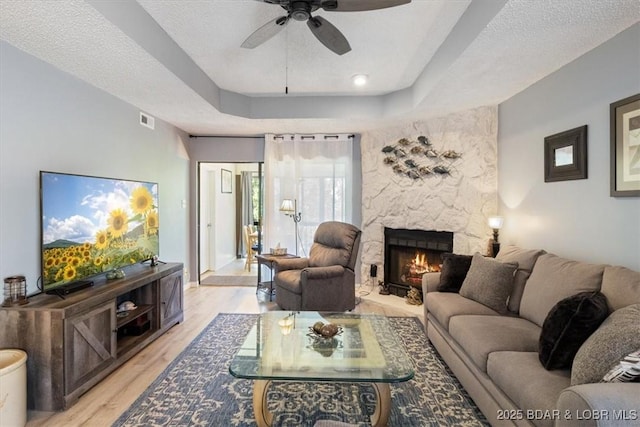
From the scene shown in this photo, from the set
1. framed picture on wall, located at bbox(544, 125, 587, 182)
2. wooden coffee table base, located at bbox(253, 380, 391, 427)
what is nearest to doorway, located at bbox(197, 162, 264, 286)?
wooden coffee table base, located at bbox(253, 380, 391, 427)

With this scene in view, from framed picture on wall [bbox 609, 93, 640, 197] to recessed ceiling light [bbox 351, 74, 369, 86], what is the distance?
2.16 m

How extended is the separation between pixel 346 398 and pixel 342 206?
10.8 feet

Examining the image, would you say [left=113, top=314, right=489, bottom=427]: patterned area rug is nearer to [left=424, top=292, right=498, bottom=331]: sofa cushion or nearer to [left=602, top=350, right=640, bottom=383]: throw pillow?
[left=424, top=292, right=498, bottom=331]: sofa cushion

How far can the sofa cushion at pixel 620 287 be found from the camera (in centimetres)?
175

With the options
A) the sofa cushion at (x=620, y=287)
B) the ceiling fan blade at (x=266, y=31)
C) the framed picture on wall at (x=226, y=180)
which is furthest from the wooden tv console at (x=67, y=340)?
the framed picture on wall at (x=226, y=180)

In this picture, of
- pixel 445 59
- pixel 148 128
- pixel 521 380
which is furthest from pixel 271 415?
pixel 148 128

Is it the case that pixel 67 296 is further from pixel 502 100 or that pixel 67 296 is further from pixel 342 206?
pixel 502 100

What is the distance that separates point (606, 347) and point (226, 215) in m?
6.87

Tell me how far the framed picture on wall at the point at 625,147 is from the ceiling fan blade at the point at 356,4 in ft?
5.35

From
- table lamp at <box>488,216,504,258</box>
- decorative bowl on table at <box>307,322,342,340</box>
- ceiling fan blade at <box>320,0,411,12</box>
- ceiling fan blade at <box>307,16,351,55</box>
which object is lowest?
decorative bowl on table at <box>307,322,342,340</box>

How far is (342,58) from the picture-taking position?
3.21 metres

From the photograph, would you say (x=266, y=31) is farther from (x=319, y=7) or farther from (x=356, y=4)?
(x=356, y=4)

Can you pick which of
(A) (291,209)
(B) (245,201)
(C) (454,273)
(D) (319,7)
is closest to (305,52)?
→ (D) (319,7)

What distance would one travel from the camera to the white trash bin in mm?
1838
